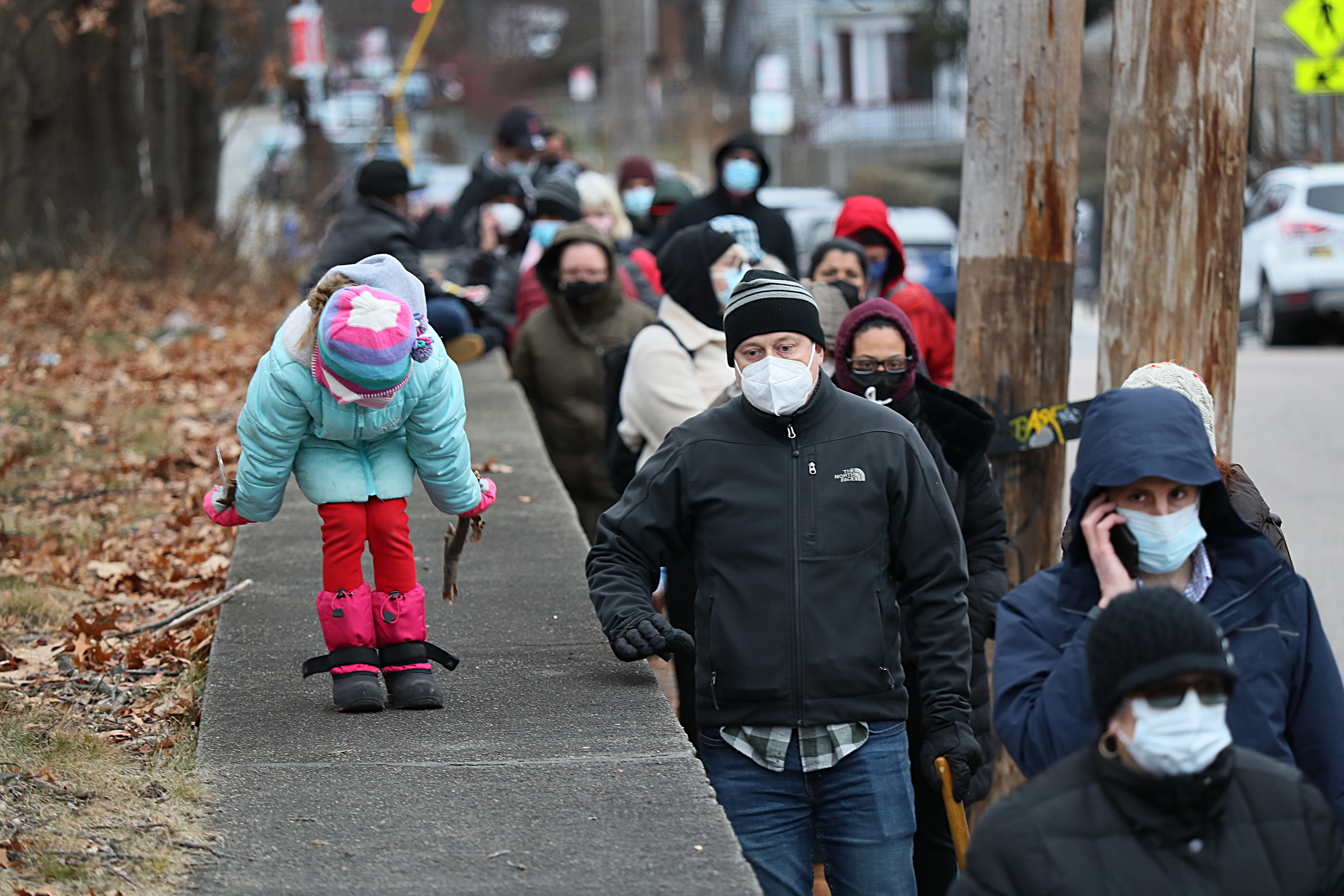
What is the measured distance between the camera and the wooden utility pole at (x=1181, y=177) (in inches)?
209

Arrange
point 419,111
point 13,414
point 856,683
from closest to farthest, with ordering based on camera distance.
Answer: point 856,683 < point 13,414 < point 419,111

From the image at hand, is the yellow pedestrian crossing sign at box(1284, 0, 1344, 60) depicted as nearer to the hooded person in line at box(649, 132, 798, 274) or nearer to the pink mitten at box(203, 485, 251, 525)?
the hooded person in line at box(649, 132, 798, 274)

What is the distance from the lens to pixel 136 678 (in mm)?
5422

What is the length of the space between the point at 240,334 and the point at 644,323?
20.8 ft

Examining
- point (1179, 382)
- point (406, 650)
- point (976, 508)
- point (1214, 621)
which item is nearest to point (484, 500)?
point (406, 650)

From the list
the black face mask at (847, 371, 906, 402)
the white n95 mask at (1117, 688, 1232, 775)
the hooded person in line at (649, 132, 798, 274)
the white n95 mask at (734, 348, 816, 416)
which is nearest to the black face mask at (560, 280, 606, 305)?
the hooded person in line at (649, 132, 798, 274)

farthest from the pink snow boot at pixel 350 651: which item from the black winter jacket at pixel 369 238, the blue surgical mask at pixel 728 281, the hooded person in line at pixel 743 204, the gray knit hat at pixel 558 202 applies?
the gray knit hat at pixel 558 202

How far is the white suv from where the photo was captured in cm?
1858

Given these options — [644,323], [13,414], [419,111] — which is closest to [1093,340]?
[644,323]

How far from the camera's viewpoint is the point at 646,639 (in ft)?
13.5

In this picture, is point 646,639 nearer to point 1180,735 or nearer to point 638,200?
point 1180,735

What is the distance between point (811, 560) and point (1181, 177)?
90.1 inches

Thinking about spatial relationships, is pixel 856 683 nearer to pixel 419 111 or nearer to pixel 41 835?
pixel 41 835

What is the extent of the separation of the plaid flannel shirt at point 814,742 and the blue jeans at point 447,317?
482 cm
